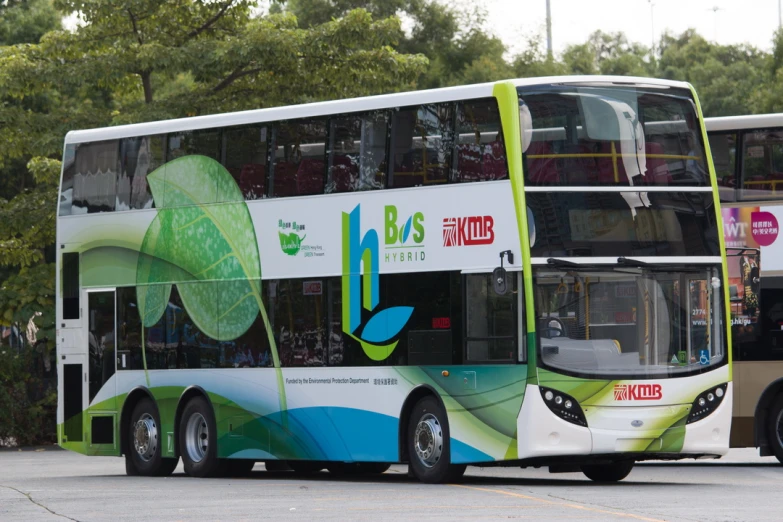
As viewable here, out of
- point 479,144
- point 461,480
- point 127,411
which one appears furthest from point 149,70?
point 461,480

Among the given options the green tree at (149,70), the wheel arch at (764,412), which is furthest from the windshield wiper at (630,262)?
the green tree at (149,70)

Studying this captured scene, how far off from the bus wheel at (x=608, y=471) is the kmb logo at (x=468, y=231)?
2960mm

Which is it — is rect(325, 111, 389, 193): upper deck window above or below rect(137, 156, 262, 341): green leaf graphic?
above

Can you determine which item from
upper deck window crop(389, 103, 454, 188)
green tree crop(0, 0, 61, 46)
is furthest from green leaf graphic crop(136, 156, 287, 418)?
green tree crop(0, 0, 61, 46)

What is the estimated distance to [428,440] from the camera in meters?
17.7

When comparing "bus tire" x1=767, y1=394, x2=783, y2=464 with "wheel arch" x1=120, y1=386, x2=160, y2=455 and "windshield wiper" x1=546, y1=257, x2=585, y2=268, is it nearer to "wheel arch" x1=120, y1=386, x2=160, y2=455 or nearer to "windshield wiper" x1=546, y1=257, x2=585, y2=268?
"windshield wiper" x1=546, y1=257, x2=585, y2=268

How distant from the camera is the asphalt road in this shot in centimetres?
1373

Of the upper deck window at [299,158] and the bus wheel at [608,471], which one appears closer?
the bus wheel at [608,471]

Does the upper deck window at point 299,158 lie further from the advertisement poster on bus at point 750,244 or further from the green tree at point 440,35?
the green tree at point 440,35

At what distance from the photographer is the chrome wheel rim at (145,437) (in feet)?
71.3

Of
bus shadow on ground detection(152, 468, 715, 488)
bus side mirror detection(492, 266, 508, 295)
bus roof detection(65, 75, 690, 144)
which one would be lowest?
bus shadow on ground detection(152, 468, 715, 488)

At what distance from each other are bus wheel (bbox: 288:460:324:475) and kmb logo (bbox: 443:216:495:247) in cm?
473

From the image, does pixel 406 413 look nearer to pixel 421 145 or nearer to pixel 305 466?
pixel 421 145

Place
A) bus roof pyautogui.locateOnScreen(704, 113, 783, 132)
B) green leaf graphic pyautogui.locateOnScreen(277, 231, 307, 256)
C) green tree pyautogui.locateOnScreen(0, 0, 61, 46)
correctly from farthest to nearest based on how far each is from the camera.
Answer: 1. green tree pyautogui.locateOnScreen(0, 0, 61, 46)
2. bus roof pyautogui.locateOnScreen(704, 113, 783, 132)
3. green leaf graphic pyautogui.locateOnScreen(277, 231, 307, 256)
